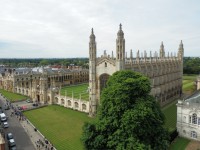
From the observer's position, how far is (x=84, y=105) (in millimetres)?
42344

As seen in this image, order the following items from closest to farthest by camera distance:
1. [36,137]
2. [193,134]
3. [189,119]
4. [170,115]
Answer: [193,134]
[36,137]
[189,119]
[170,115]

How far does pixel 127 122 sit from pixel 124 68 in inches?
667

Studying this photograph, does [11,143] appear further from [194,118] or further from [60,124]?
[194,118]

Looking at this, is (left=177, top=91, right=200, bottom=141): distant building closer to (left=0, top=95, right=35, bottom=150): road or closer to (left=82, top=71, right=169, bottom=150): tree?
(left=82, top=71, right=169, bottom=150): tree

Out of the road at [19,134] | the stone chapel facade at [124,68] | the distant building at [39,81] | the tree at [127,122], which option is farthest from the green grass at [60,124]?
the tree at [127,122]

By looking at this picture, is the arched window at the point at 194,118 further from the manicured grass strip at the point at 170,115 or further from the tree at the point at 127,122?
the tree at the point at 127,122

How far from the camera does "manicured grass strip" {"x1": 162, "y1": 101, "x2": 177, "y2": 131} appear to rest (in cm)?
3355

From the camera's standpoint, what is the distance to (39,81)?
59000mm

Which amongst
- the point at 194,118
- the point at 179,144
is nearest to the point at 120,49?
the point at 194,118

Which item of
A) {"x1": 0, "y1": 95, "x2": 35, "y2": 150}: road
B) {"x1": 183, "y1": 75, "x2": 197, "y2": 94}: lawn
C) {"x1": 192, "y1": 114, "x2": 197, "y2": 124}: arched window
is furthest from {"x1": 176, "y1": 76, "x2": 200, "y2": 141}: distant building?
{"x1": 183, "y1": 75, "x2": 197, "y2": 94}: lawn

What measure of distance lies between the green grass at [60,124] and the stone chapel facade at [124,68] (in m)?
4.44

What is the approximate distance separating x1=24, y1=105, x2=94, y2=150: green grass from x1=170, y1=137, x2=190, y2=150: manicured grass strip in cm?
1205

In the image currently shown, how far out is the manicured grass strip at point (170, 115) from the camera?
110 ft

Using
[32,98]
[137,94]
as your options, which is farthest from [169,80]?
[32,98]
